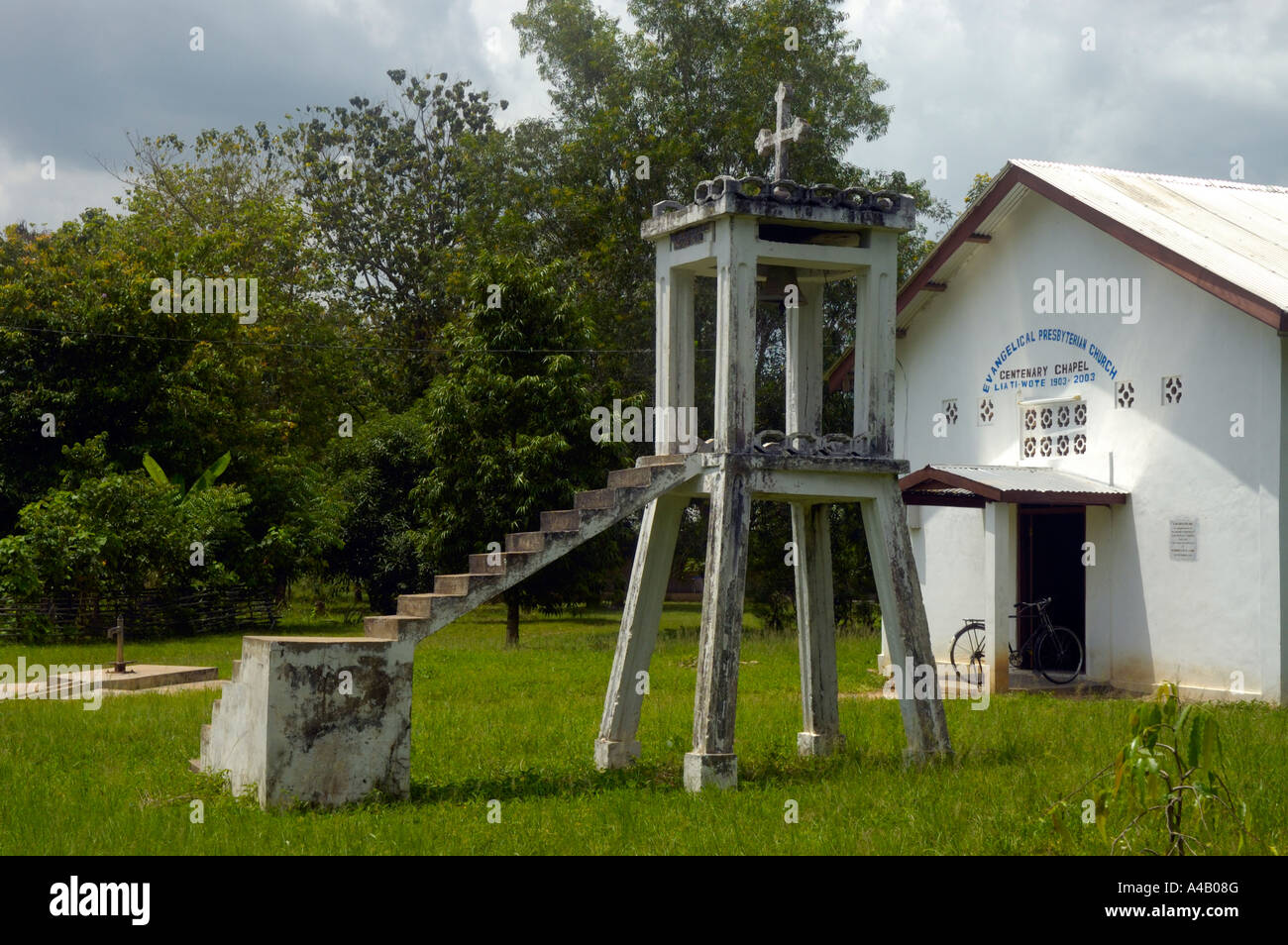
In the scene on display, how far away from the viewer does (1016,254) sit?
19.8 meters

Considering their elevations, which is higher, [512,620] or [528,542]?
[528,542]

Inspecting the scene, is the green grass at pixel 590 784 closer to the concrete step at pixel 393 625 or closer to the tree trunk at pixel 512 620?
the concrete step at pixel 393 625

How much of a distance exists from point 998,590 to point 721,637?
7.51 m

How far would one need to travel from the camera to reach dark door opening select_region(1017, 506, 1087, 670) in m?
19.6

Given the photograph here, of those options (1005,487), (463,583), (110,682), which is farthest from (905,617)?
(110,682)

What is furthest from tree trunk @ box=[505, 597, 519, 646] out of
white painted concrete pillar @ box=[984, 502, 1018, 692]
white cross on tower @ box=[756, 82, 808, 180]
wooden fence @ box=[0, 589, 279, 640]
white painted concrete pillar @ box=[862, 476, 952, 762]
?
white cross on tower @ box=[756, 82, 808, 180]

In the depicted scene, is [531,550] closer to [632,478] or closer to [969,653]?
[632,478]

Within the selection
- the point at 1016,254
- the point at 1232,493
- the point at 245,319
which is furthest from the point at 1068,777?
the point at 245,319

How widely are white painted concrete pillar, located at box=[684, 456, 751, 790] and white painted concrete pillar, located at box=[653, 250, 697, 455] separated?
102 cm

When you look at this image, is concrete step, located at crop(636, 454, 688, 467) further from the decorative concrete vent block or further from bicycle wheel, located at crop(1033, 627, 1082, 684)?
bicycle wheel, located at crop(1033, 627, 1082, 684)

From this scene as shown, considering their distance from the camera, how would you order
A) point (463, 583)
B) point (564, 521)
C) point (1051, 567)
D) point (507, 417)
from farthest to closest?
point (507, 417) < point (1051, 567) < point (564, 521) < point (463, 583)

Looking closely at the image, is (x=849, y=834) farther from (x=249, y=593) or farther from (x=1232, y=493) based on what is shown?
(x=249, y=593)

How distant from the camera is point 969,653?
2020 centimetres

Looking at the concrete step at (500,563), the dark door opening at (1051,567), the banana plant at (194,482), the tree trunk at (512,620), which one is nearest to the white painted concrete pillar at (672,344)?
the concrete step at (500,563)
